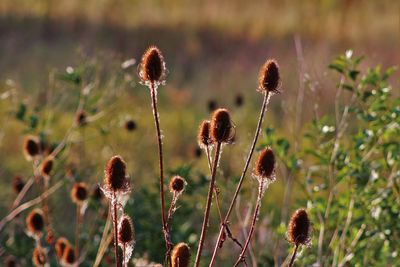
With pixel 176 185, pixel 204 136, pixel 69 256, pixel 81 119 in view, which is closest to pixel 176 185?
pixel 176 185

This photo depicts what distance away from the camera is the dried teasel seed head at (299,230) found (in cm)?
165

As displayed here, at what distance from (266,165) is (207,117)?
5011 mm

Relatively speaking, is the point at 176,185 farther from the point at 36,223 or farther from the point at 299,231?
the point at 36,223

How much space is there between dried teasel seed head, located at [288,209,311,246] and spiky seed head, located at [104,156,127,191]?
1.07 ft

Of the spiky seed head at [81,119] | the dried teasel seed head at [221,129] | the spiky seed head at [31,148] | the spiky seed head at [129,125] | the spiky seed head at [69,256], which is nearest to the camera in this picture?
the dried teasel seed head at [221,129]

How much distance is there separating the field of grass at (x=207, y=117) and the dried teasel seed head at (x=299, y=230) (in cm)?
6

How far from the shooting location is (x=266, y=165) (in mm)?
1688

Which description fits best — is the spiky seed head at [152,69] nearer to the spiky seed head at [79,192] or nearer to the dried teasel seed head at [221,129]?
the dried teasel seed head at [221,129]

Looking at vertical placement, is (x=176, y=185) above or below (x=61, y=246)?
above

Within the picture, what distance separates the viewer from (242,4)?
1370 cm

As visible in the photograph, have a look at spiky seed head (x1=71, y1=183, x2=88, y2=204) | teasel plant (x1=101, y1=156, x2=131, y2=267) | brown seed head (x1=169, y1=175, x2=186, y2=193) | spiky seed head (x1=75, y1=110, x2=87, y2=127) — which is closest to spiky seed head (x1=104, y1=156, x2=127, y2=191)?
teasel plant (x1=101, y1=156, x2=131, y2=267)

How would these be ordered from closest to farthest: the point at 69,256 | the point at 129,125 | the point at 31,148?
the point at 69,256
the point at 31,148
the point at 129,125

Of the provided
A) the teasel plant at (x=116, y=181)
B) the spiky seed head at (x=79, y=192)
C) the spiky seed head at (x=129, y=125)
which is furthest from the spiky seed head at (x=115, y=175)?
the spiky seed head at (x=129, y=125)

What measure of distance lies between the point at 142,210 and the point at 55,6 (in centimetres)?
906
